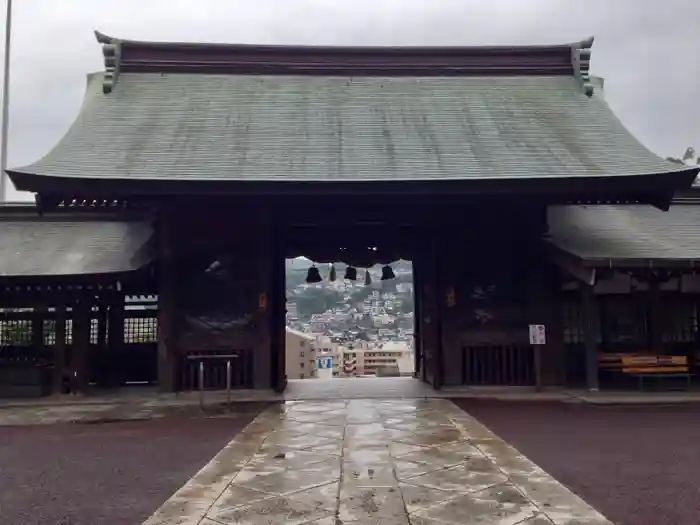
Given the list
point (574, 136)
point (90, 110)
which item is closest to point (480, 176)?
point (574, 136)

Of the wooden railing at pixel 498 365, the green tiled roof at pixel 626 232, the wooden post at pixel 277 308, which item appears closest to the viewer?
the green tiled roof at pixel 626 232

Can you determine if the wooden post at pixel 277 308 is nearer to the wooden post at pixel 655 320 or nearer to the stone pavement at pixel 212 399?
the stone pavement at pixel 212 399

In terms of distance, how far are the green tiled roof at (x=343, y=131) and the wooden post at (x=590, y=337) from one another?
2.34 metres

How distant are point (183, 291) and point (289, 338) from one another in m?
35.9

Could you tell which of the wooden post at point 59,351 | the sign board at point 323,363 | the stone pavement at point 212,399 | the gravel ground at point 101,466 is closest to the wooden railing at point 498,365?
the stone pavement at point 212,399

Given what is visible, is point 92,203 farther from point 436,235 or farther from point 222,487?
point 222,487

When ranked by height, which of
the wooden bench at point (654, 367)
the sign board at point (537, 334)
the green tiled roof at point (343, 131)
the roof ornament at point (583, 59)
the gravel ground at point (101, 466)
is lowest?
the gravel ground at point (101, 466)

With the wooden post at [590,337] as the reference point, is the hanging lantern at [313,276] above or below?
above

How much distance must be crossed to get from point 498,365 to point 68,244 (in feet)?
31.3

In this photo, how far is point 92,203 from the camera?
13258 mm

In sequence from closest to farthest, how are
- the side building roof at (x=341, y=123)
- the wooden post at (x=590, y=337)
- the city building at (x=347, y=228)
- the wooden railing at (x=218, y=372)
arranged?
1. the side building roof at (x=341, y=123)
2. the city building at (x=347, y=228)
3. the wooden post at (x=590, y=337)
4. the wooden railing at (x=218, y=372)

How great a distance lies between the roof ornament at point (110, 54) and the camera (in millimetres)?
16109

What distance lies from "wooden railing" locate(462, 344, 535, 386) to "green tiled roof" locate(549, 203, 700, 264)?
2.36 m

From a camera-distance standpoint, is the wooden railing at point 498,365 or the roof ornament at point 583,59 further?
the roof ornament at point 583,59
